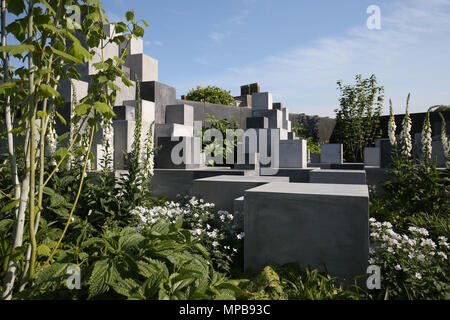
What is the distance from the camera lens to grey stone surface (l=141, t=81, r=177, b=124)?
7.59 metres

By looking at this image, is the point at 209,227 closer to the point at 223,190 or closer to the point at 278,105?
the point at 223,190

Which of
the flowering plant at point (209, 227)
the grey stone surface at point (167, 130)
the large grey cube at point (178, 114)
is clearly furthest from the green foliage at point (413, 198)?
the large grey cube at point (178, 114)

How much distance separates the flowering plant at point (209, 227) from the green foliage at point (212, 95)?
12.9 m

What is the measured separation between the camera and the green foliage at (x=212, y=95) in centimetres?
1625

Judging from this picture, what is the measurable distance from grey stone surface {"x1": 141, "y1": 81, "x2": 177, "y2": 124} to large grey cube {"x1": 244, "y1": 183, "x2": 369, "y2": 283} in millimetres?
5373

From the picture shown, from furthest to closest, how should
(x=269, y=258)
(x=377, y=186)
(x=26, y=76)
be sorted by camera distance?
1. (x=377, y=186)
2. (x=269, y=258)
3. (x=26, y=76)

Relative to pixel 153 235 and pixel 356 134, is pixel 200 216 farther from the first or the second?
pixel 356 134

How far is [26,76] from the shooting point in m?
1.79

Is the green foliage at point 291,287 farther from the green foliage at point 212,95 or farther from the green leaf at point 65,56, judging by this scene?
the green foliage at point 212,95

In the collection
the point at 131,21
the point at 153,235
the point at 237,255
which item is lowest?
the point at 237,255

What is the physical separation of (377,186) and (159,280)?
5619 mm

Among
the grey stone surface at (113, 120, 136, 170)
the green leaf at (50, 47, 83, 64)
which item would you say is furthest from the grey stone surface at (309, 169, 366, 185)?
the green leaf at (50, 47, 83, 64)

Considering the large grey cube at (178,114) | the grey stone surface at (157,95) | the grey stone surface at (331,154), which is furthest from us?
the grey stone surface at (331,154)
